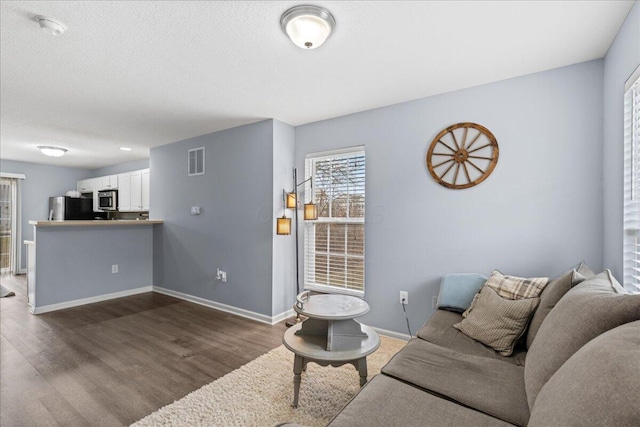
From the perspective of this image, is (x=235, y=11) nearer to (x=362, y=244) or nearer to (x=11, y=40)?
(x=11, y=40)

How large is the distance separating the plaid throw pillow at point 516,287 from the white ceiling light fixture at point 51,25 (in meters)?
3.24

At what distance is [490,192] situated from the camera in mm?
2635

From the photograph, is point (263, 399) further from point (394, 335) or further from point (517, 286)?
point (517, 286)

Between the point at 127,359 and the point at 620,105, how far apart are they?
411cm

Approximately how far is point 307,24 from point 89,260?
14.9 feet

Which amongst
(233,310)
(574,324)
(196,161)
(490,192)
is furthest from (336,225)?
(574,324)

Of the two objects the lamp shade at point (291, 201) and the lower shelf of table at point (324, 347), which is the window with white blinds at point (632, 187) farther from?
the lamp shade at point (291, 201)

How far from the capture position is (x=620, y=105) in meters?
1.91

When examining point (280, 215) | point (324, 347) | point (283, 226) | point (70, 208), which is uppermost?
A: point (70, 208)

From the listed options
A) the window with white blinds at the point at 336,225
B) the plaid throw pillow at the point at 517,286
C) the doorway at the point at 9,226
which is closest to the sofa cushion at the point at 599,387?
the plaid throw pillow at the point at 517,286

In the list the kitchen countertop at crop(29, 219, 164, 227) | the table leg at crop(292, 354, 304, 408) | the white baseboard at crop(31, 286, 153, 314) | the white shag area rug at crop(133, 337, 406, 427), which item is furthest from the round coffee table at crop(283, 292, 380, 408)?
the white baseboard at crop(31, 286, 153, 314)

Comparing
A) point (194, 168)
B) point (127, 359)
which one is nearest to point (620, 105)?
point (127, 359)

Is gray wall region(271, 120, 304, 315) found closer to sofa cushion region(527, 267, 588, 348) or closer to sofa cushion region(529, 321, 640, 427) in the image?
sofa cushion region(527, 267, 588, 348)

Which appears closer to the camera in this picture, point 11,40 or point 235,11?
point 235,11
